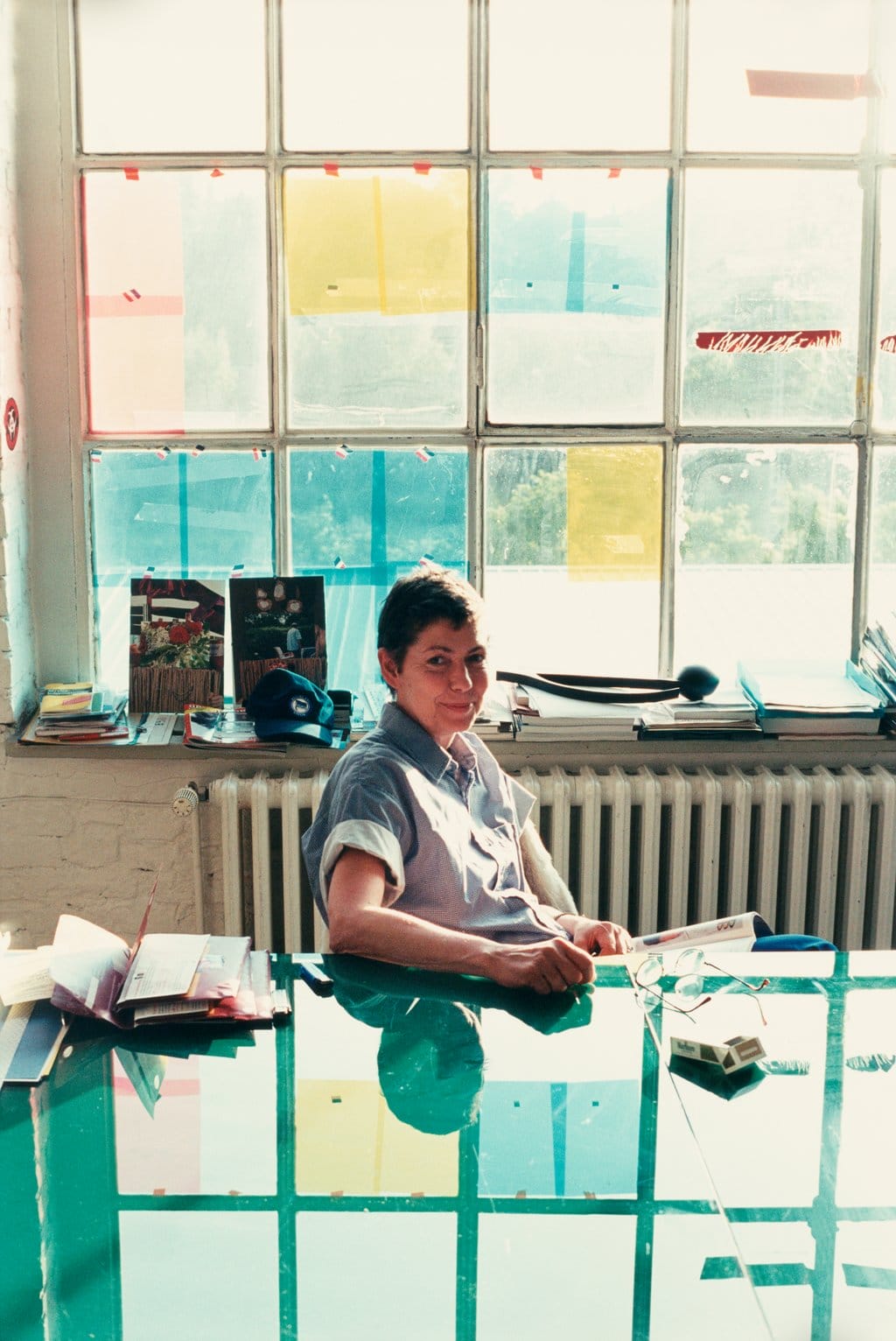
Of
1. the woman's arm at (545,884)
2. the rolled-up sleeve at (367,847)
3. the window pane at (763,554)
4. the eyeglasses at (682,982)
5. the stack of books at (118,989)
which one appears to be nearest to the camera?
the stack of books at (118,989)

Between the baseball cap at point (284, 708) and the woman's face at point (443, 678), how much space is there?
84cm

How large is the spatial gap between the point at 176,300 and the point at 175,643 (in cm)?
79

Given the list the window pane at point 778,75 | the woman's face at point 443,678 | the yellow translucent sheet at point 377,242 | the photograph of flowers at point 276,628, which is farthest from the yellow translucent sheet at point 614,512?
the woman's face at point 443,678

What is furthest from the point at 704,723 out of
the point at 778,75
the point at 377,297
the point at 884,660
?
the point at 778,75

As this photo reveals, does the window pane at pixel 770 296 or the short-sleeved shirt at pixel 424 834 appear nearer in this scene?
the short-sleeved shirt at pixel 424 834

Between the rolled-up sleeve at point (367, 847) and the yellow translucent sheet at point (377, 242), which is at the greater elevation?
the yellow translucent sheet at point (377, 242)

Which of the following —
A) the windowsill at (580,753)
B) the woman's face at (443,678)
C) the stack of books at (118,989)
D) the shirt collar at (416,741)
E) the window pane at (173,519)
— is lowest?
the stack of books at (118,989)

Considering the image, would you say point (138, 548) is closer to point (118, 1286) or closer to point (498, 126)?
point (498, 126)

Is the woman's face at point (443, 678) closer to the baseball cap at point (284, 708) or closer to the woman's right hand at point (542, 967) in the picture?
the woman's right hand at point (542, 967)

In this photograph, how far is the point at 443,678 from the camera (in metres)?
2.22

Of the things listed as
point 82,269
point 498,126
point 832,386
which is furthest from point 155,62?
point 832,386

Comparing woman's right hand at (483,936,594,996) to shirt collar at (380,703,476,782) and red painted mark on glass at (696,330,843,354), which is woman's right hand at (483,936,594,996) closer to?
shirt collar at (380,703,476,782)

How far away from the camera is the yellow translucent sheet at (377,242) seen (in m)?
3.18

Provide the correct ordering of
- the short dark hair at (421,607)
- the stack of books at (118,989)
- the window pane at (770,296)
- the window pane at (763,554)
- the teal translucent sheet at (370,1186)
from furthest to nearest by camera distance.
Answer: the window pane at (763,554) → the window pane at (770,296) → the short dark hair at (421,607) → the stack of books at (118,989) → the teal translucent sheet at (370,1186)
